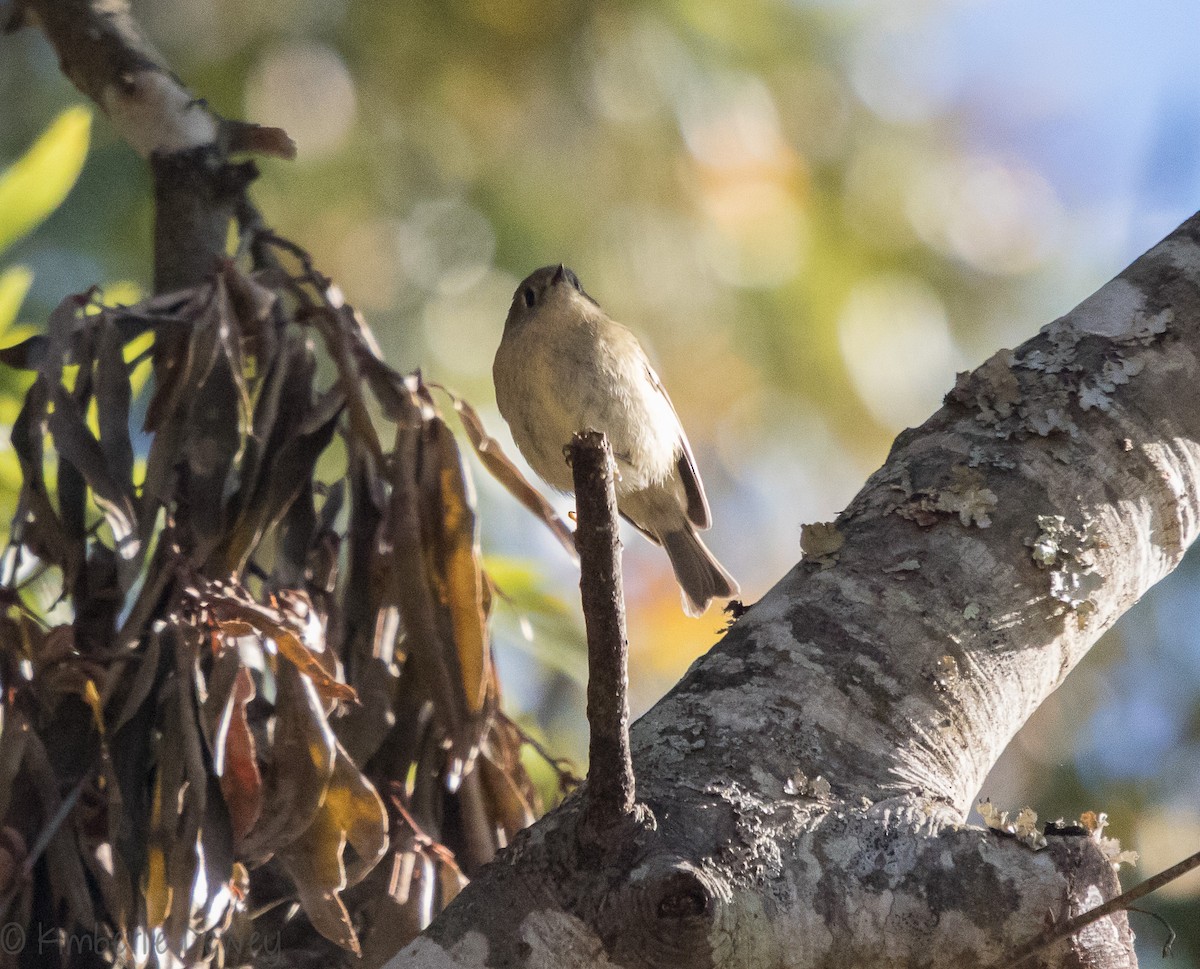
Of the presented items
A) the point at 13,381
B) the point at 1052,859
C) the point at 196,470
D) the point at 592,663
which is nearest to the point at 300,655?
the point at 196,470

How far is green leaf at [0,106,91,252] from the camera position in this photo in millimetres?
3564

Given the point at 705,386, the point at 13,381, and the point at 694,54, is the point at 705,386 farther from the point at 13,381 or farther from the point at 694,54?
the point at 13,381

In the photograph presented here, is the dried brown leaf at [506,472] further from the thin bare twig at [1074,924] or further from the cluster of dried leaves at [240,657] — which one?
the thin bare twig at [1074,924]

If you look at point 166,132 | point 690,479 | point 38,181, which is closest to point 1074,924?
point 690,479

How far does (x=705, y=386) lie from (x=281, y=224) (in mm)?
2305

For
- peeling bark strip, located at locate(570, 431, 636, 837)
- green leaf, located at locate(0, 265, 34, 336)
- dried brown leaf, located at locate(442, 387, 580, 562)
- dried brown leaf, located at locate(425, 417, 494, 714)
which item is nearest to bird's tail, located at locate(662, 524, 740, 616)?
dried brown leaf, located at locate(442, 387, 580, 562)

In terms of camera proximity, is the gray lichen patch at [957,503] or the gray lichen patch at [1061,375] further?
the gray lichen patch at [1061,375]

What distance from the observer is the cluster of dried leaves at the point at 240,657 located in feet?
7.88

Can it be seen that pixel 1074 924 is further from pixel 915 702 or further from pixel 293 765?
pixel 293 765

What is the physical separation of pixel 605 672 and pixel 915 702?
0.67m

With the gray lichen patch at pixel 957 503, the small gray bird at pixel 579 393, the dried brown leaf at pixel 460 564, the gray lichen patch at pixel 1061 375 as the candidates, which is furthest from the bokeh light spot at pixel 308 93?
the gray lichen patch at pixel 957 503

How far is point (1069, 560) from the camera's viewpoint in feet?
7.30

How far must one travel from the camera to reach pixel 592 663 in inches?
65.0

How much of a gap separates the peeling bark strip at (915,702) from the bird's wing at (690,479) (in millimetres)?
1511
